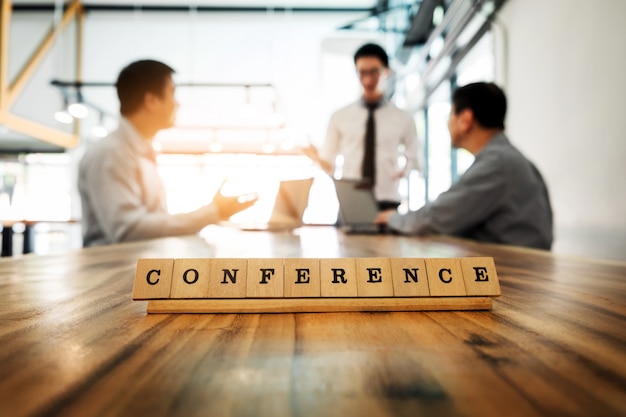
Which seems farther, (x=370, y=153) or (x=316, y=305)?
(x=370, y=153)

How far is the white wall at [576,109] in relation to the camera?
7.97 feet

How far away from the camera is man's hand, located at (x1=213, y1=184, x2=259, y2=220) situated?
2.02 metres

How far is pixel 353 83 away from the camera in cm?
816

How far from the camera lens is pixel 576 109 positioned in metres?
2.84

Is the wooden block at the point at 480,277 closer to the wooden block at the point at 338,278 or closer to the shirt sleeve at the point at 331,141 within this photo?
the wooden block at the point at 338,278

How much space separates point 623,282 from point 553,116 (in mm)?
2860

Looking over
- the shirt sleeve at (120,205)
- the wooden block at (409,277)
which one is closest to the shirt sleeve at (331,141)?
the shirt sleeve at (120,205)

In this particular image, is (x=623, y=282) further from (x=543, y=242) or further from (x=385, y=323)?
(x=543, y=242)

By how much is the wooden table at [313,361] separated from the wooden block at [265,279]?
25mm

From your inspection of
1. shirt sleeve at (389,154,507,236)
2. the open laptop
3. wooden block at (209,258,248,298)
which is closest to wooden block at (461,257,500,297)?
wooden block at (209,258,248,298)

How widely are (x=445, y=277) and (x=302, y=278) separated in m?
0.14

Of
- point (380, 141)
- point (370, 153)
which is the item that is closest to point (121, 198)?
point (370, 153)

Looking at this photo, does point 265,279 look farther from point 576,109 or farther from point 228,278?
point 576,109

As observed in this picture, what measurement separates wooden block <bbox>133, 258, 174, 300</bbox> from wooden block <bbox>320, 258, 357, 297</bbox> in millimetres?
149
